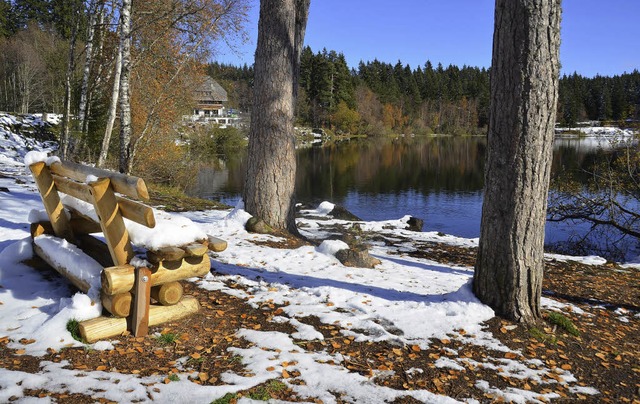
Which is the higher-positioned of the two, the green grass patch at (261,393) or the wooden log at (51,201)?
the wooden log at (51,201)

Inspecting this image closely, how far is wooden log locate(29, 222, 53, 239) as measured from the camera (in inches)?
196

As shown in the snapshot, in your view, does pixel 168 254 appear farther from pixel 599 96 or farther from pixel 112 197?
pixel 599 96

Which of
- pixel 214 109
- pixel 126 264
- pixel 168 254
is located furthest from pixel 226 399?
pixel 214 109

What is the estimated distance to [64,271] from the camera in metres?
4.25

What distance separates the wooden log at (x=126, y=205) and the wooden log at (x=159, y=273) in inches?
17.3

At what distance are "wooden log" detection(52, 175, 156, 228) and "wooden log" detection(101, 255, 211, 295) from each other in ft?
1.44

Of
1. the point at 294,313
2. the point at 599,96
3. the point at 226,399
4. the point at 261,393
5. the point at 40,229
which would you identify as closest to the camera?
the point at 226,399

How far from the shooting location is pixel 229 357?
3621 millimetres

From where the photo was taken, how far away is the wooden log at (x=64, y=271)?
3967mm

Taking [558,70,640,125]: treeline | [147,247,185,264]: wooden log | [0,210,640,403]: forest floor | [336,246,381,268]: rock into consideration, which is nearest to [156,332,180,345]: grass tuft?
[0,210,640,403]: forest floor

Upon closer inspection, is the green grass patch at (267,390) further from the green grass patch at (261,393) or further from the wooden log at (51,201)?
the wooden log at (51,201)

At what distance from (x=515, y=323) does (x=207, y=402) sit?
10.3 ft

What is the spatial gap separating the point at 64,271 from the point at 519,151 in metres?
4.41

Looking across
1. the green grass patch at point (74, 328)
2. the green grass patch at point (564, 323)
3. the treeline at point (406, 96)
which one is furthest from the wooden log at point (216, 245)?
the treeline at point (406, 96)
